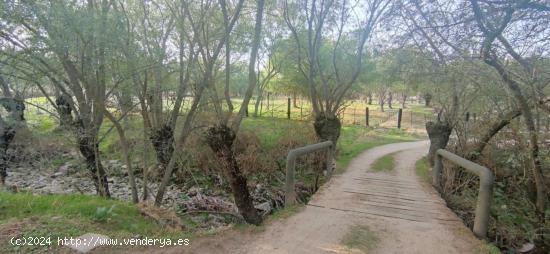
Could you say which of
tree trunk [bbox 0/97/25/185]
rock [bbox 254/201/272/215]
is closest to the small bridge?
rock [bbox 254/201/272/215]

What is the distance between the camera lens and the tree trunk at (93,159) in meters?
6.47

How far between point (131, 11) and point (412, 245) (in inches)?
291

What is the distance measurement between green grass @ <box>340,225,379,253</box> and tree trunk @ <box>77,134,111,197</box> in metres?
5.32

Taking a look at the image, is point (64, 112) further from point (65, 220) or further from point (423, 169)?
point (423, 169)

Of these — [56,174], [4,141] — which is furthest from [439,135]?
[4,141]

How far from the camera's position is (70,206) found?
4.32 meters

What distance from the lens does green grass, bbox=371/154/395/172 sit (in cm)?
904

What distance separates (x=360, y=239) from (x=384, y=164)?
6514mm

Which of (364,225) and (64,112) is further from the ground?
(64,112)

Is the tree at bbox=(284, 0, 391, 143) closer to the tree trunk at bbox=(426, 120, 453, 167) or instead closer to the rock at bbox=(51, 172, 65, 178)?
the tree trunk at bbox=(426, 120, 453, 167)

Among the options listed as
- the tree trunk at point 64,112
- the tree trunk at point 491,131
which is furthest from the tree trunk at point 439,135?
the tree trunk at point 64,112

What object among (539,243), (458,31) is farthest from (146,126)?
(539,243)

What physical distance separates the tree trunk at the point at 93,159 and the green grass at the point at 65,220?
1.54 meters

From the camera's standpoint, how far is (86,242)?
313 centimetres
